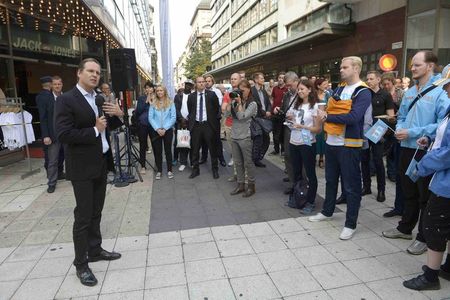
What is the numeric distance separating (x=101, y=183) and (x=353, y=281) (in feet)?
8.29

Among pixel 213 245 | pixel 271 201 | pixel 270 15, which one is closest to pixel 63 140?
pixel 213 245

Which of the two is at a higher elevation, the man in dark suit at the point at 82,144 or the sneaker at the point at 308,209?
the man in dark suit at the point at 82,144

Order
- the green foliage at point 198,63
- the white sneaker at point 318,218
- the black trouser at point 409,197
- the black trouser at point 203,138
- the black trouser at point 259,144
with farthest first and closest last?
1. the green foliage at point 198,63
2. the black trouser at point 259,144
3. the black trouser at point 203,138
4. the white sneaker at point 318,218
5. the black trouser at point 409,197

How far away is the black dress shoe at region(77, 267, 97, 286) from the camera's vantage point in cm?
300

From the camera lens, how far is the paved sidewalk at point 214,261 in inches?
113

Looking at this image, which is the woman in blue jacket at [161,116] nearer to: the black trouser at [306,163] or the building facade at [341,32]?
the black trouser at [306,163]

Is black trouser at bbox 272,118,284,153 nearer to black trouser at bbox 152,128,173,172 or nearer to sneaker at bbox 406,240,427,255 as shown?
black trouser at bbox 152,128,173,172

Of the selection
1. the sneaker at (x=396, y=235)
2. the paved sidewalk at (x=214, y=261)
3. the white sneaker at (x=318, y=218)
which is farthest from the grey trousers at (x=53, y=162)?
the sneaker at (x=396, y=235)

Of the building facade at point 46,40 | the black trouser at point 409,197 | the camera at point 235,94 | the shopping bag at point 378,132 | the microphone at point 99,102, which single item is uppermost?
the building facade at point 46,40

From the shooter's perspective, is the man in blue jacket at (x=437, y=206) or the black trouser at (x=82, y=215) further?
the black trouser at (x=82, y=215)

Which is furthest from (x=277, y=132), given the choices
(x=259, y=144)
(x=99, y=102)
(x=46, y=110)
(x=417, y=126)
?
(x=99, y=102)

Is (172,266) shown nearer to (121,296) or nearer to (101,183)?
(121,296)

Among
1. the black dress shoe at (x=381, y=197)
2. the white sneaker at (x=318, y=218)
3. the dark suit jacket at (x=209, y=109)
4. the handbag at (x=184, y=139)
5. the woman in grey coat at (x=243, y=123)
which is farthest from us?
the handbag at (x=184, y=139)

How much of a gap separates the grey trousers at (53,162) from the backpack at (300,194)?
4.13m
